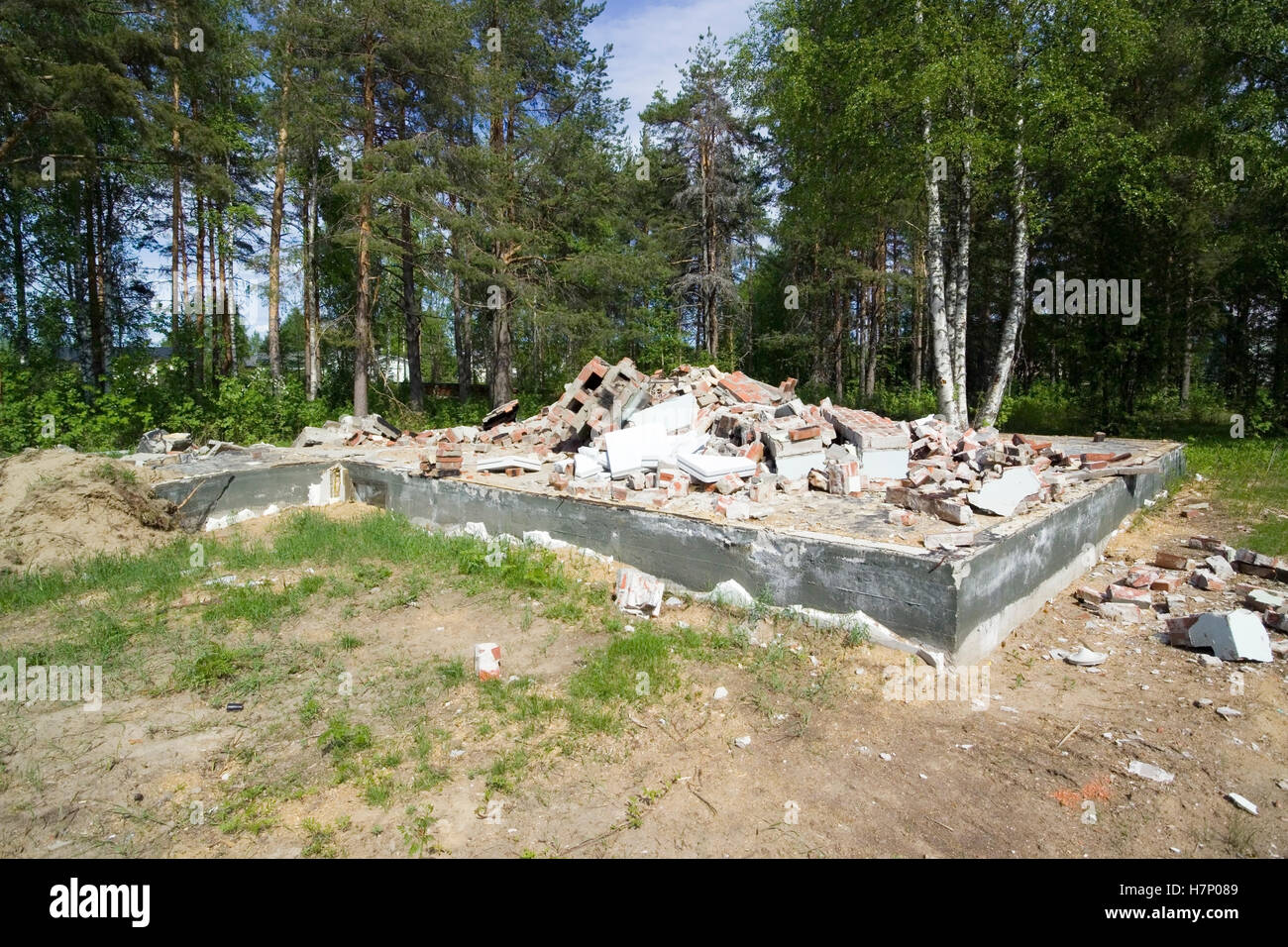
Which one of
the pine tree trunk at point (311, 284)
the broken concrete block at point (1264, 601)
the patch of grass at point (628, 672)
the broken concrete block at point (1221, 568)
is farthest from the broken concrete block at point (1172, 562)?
the pine tree trunk at point (311, 284)

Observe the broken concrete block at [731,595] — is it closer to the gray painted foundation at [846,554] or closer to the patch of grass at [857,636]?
the gray painted foundation at [846,554]

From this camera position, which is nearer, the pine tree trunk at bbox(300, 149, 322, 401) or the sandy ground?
the sandy ground

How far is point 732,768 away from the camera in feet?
10.5

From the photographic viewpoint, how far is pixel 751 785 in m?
3.04

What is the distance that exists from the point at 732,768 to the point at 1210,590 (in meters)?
4.82

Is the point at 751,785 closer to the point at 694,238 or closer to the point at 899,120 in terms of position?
the point at 899,120

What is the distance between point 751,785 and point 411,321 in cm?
1596

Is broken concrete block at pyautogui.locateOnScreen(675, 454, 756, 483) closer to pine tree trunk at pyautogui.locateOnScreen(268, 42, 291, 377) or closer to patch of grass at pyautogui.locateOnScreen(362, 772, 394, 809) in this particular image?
patch of grass at pyautogui.locateOnScreen(362, 772, 394, 809)

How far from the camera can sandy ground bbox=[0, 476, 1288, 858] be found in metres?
2.66

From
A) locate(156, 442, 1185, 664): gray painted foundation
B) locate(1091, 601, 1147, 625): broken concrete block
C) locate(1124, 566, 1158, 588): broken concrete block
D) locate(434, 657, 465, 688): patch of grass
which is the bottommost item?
locate(434, 657, 465, 688): patch of grass

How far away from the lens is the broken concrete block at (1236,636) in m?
4.14

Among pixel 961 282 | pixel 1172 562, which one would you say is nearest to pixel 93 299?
pixel 961 282

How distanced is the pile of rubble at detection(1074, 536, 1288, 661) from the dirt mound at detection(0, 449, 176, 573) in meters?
9.57

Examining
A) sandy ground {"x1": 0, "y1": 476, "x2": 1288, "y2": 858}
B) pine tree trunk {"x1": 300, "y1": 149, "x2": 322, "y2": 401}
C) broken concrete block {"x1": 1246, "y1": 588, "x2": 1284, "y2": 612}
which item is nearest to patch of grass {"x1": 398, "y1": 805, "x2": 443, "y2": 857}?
sandy ground {"x1": 0, "y1": 476, "x2": 1288, "y2": 858}
